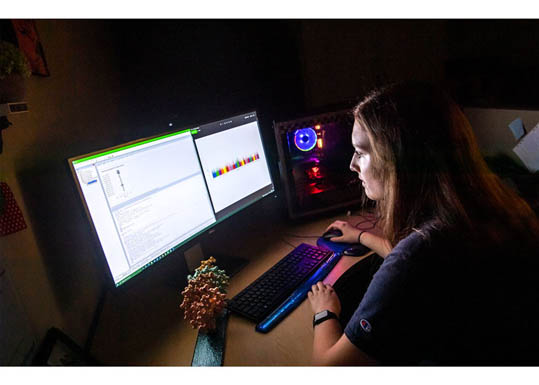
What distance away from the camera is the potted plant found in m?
0.71

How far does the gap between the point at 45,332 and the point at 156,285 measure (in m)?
0.38

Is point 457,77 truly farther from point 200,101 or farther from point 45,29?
point 45,29

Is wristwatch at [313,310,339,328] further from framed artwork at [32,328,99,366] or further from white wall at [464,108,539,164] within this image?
white wall at [464,108,539,164]

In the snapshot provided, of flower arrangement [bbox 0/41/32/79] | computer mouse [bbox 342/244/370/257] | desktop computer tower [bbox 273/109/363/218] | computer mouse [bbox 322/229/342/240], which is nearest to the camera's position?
flower arrangement [bbox 0/41/32/79]

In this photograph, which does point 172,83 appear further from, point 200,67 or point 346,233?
point 346,233

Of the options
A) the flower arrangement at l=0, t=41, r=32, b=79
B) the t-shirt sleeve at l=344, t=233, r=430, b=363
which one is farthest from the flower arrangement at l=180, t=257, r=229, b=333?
the flower arrangement at l=0, t=41, r=32, b=79

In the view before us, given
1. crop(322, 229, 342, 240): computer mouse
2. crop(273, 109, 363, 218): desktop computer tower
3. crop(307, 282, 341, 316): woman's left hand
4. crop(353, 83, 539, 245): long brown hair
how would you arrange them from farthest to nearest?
crop(273, 109, 363, 218): desktop computer tower < crop(322, 229, 342, 240): computer mouse < crop(307, 282, 341, 316): woman's left hand < crop(353, 83, 539, 245): long brown hair

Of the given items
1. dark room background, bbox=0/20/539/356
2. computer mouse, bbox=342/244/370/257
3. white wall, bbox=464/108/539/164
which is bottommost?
computer mouse, bbox=342/244/370/257

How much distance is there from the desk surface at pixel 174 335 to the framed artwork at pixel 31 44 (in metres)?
0.64

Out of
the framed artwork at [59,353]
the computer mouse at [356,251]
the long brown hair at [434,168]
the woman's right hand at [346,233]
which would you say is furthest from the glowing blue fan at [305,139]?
the framed artwork at [59,353]

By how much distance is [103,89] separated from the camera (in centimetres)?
135

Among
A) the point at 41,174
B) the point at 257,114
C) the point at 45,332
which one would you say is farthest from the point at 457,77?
the point at 45,332

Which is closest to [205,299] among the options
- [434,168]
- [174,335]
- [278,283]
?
[174,335]

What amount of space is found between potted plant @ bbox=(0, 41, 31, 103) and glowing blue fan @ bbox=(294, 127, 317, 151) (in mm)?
928
